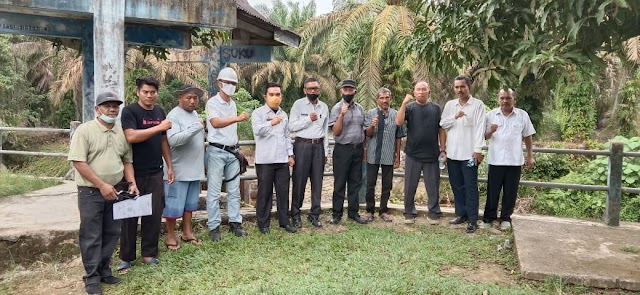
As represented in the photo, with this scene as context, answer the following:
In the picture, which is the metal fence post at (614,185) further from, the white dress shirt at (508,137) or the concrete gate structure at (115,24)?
the concrete gate structure at (115,24)

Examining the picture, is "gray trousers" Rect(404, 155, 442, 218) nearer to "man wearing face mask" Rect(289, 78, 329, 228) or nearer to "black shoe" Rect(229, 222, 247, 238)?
"man wearing face mask" Rect(289, 78, 329, 228)

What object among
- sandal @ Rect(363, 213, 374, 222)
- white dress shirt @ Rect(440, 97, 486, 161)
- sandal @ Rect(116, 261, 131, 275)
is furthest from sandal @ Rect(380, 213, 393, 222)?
sandal @ Rect(116, 261, 131, 275)

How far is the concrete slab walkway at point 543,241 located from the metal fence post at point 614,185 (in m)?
0.12

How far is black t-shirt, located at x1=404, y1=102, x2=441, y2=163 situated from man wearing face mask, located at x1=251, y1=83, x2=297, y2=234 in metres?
1.39

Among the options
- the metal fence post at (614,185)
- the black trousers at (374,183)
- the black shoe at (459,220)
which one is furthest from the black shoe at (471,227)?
the metal fence post at (614,185)

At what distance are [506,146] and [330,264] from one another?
7.70ft

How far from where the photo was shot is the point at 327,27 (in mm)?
17344

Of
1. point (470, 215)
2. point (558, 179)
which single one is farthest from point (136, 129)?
point (558, 179)

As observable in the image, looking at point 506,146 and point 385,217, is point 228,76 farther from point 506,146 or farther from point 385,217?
point 506,146

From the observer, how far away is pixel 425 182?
5957mm

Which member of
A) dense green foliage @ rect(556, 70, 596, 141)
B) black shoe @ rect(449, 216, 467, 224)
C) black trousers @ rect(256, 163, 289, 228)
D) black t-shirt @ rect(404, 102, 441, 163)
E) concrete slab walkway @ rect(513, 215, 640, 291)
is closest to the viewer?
concrete slab walkway @ rect(513, 215, 640, 291)

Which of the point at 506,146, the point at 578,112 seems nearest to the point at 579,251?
the point at 506,146

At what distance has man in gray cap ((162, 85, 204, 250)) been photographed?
474 centimetres

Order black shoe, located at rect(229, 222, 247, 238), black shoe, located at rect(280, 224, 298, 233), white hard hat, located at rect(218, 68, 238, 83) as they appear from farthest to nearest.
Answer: black shoe, located at rect(280, 224, 298, 233)
black shoe, located at rect(229, 222, 247, 238)
white hard hat, located at rect(218, 68, 238, 83)
